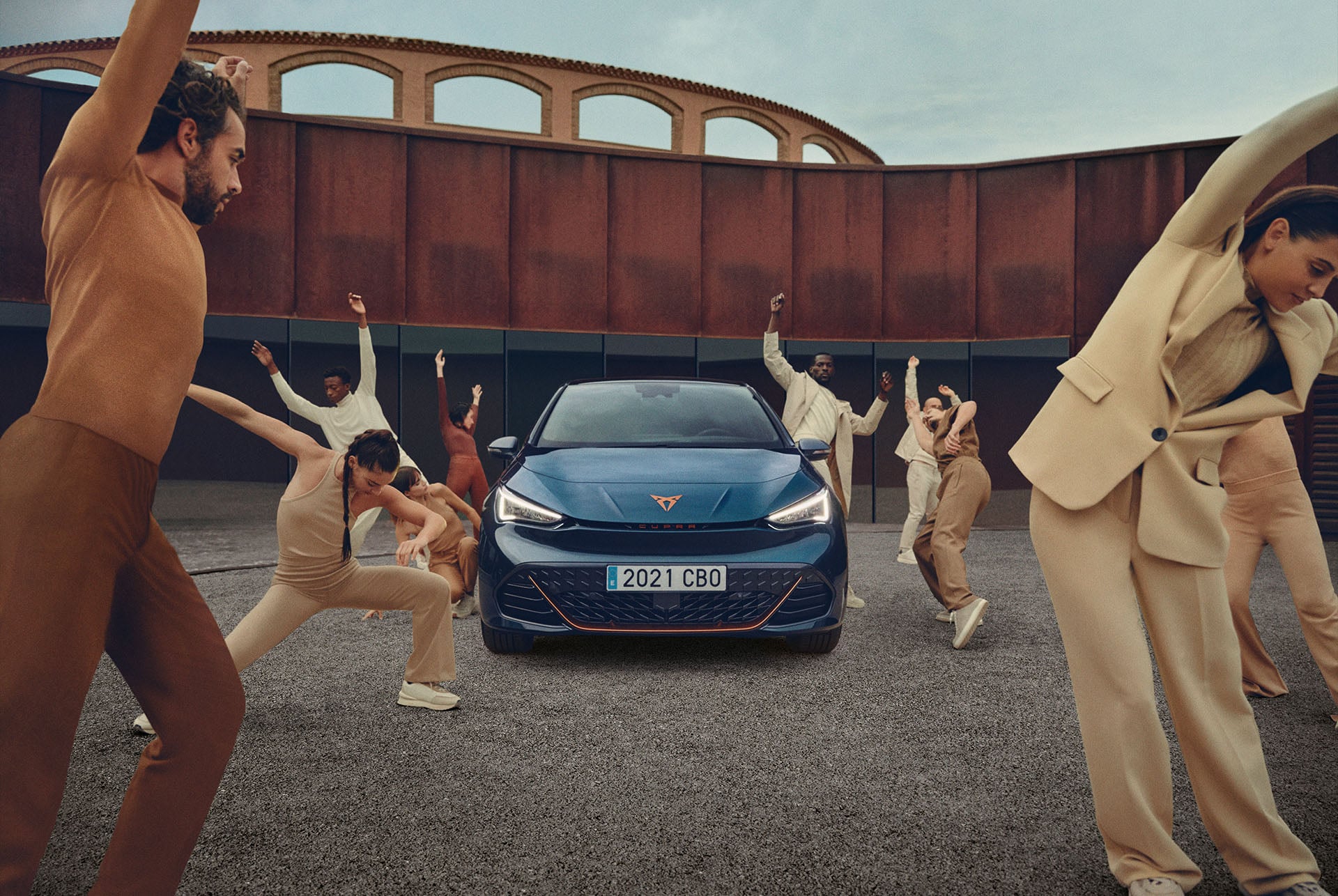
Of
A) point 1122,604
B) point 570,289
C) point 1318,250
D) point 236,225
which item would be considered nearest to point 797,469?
point 1122,604

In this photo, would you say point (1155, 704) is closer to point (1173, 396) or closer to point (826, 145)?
point (1173, 396)

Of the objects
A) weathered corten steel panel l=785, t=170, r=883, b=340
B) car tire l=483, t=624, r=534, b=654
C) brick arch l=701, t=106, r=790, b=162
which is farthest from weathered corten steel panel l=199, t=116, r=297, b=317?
brick arch l=701, t=106, r=790, b=162

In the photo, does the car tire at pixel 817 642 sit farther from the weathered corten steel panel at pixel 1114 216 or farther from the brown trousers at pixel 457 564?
the weathered corten steel panel at pixel 1114 216

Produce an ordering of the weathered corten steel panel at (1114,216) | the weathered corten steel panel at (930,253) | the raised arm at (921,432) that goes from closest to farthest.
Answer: the raised arm at (921,432)
the weathered corten steel panel at (1114,216)
the weathered corten steel panel at (930,253)

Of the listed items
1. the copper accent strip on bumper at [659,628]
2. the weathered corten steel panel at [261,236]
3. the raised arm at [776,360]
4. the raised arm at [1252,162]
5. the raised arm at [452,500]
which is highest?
the weathered corten steel panel at [261,236]

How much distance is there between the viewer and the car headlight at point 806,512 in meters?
4.09

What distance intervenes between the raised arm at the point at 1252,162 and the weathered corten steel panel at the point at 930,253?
1224 cm

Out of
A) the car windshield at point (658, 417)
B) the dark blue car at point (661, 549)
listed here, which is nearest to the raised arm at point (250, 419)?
the dark blue car at point (661, 549)

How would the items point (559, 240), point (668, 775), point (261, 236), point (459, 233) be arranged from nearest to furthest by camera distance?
point (668, 775), point (261, 236), point (459, 233), point (559, 240)

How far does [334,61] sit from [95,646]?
30.5 metres

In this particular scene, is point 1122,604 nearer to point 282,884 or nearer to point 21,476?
point 282,884

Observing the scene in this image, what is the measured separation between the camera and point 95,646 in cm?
140

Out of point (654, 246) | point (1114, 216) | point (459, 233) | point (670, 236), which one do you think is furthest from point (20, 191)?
point (1114, 216)

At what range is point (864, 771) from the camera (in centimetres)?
281
